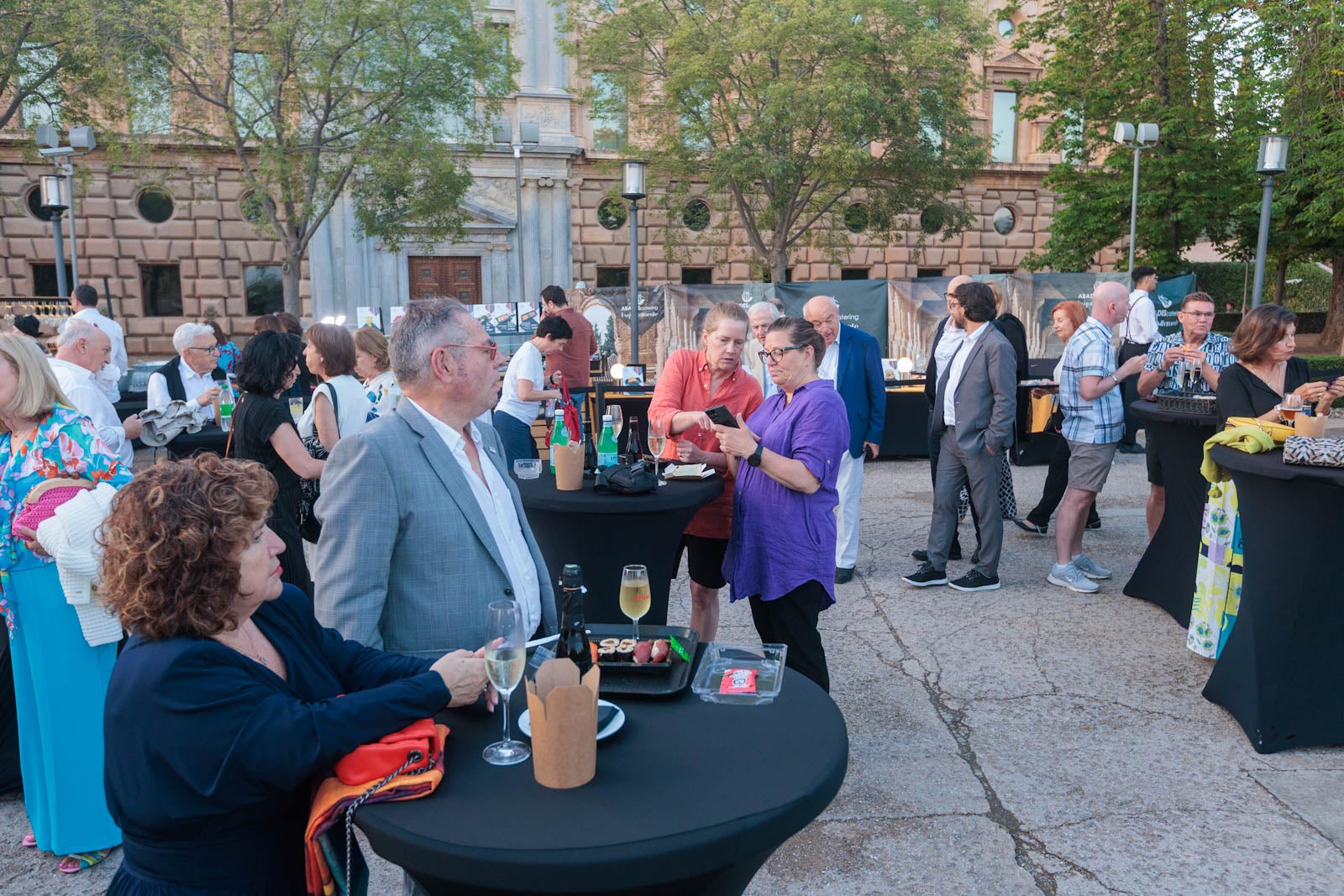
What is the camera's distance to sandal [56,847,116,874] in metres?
3.18

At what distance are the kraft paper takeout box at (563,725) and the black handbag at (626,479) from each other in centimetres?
225

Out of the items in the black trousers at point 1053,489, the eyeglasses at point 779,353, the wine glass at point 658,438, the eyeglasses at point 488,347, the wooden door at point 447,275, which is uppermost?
the wooden door at point 447,275

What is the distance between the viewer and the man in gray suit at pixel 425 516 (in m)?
2.32

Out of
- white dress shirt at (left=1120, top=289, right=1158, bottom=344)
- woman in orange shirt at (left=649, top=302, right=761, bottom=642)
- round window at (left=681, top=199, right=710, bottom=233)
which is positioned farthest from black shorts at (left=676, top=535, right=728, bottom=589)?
round window at (left=681, top=199, right=710, bottom=233)

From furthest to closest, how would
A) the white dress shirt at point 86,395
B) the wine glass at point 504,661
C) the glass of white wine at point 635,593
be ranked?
the white dress shirt at point 86,395
the glass of white wine at point 635,593
the wine glass at point 504,661

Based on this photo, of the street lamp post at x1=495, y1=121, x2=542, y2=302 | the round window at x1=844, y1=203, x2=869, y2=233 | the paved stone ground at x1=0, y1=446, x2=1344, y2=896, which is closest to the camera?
the paved stone ground at x1=0, y1=446, x2=1344, y2=896

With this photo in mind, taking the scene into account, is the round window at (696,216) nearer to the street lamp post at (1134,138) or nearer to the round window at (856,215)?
the round window at (856,215)

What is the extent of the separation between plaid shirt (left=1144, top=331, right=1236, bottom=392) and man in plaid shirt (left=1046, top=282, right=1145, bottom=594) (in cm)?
23

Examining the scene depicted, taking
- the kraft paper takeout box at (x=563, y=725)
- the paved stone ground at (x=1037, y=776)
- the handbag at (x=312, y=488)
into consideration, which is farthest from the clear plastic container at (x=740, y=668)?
the handbag at (x=312, y=488)

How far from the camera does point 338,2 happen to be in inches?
652

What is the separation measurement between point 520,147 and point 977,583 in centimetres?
2061

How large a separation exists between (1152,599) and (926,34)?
17.1m

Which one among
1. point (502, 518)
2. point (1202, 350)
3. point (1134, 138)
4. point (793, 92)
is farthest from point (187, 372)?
point (1134, 138)

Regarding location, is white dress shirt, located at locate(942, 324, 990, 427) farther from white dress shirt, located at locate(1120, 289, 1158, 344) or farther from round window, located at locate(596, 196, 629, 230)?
round window, located at locate(596, 196, 629, 230)
